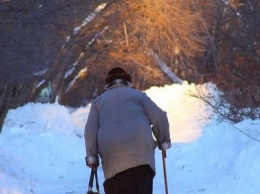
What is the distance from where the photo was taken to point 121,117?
21.3 ft

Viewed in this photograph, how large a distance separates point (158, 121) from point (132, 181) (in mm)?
667

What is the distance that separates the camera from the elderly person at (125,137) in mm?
6422

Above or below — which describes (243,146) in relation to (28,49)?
below

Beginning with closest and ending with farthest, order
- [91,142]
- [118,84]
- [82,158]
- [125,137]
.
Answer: [125,137], [91,142], [118,84], [82,158]

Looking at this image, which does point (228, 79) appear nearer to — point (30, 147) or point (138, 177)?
point (30, 147)

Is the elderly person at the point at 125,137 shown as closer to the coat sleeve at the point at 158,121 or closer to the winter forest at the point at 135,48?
the coat sleeve at the point at 158,121

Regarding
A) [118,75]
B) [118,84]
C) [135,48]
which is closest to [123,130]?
[118,84]

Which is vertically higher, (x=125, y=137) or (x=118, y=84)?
(x=118, y=84)

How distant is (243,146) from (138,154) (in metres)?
6.70

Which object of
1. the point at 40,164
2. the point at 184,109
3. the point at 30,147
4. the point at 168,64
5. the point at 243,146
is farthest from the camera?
the point at 168,64

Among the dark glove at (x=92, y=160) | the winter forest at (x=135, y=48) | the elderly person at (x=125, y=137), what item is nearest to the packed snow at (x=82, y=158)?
the winter forest at (x=135, y=48)

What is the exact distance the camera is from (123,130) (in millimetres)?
6430

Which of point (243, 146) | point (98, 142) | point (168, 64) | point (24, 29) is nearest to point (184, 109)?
point (168, 64)

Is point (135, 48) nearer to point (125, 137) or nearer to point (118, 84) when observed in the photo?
point (118, 84)
